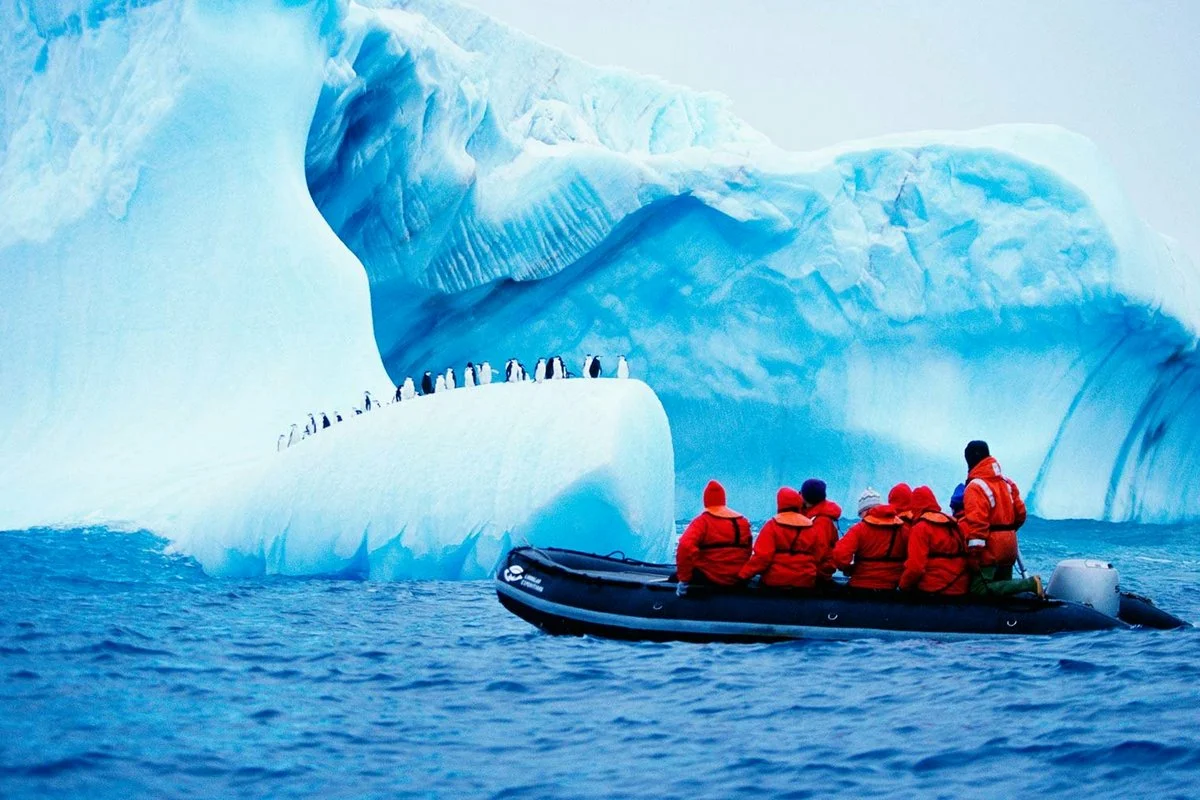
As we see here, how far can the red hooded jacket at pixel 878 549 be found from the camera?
6988 millimetres

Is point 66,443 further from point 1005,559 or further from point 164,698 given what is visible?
point 1005,559

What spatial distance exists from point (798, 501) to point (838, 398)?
12.1 meters

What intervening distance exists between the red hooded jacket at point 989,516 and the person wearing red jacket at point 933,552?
68 mm

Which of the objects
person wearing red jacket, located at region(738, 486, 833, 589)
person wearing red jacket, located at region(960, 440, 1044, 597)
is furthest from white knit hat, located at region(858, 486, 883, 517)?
person wearing red jacket, located at region(960, 440, 1044, 597)

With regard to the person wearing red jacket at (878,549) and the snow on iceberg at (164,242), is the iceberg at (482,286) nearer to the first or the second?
the snow on iceberg at (164,242)

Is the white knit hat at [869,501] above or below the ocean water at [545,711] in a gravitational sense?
above

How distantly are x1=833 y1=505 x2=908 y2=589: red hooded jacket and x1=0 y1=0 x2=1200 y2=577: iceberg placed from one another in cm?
293

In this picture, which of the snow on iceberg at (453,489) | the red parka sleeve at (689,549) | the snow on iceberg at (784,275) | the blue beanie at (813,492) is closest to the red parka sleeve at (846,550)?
the blue beanie at (813,492)

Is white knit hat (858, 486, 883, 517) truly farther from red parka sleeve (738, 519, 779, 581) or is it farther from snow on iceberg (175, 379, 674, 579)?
snow on iceberg (175, 379, 674, 579)

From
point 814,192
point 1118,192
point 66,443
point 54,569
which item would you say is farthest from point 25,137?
point 1118,192

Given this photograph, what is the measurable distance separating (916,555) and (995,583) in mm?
475

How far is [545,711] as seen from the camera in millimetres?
5340

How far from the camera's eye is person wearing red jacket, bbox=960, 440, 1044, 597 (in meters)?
6.74

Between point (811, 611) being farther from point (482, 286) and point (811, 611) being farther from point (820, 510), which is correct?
point (482, 286)
